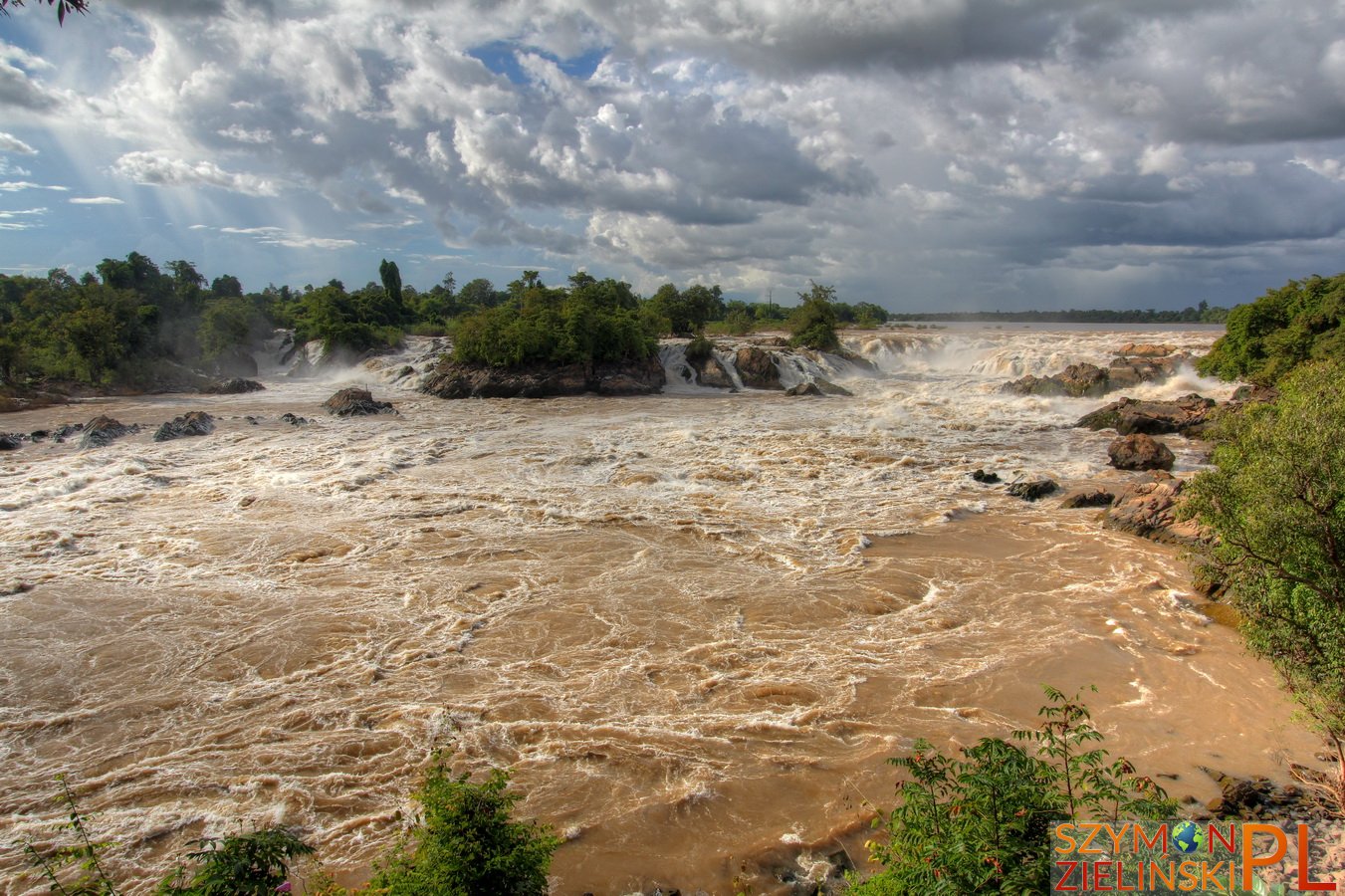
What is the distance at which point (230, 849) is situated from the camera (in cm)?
344

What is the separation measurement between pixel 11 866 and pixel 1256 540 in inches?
442

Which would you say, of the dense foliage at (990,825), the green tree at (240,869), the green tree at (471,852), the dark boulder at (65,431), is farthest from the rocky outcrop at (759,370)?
the green tree at (240,869)

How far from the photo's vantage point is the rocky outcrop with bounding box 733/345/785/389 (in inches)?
1518

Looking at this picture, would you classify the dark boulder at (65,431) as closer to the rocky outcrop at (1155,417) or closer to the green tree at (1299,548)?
the green tree at (1299,548)

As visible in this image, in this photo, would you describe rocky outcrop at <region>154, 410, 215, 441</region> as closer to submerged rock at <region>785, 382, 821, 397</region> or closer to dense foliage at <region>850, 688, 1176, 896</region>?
submerged rock at <region>785, 382, 821, 397</region>

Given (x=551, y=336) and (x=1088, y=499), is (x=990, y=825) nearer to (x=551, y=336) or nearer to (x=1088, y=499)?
(x=1088, y=499)

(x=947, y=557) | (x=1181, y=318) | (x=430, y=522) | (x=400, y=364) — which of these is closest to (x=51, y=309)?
(x=400, y=364)

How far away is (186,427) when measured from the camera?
22891 millimetres

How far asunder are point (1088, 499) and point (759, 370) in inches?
974

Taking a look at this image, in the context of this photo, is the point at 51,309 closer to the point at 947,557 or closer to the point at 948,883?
the point at 947,557

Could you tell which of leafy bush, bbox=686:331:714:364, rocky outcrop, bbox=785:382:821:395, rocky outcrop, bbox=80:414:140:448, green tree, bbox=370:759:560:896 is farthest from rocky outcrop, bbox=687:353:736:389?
green tree, bbox=370:759:560:896

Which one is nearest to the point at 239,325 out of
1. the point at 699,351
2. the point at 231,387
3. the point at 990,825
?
the point at 231,387

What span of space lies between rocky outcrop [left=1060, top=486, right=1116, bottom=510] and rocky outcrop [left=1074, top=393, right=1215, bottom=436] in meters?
9.07

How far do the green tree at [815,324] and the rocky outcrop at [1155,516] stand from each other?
29.3 meters
